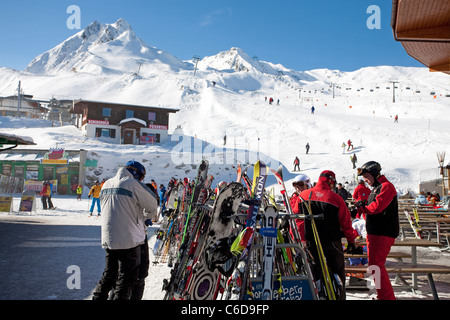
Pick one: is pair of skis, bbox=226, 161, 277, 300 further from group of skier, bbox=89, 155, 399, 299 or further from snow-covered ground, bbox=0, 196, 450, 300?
snow-covered ground, bbox=0, 196, 450, 300

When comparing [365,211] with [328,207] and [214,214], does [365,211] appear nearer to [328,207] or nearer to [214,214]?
[328,207]

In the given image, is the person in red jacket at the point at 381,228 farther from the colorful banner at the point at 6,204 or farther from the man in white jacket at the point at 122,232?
the colorful banner at the point at 6,204

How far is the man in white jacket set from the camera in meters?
3.97

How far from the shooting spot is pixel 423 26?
6621 mm

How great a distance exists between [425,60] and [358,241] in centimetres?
507

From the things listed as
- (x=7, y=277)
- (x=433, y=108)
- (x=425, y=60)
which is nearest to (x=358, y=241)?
(x=425, y=60)

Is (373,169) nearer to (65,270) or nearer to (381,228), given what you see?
(381,228)

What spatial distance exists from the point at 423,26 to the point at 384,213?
14.2ft

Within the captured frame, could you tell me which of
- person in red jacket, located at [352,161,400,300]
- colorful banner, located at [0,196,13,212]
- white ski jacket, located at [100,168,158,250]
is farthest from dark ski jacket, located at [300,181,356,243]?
colorful banner, located at [0,196,13,212]

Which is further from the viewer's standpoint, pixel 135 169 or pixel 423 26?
pixel 423 26

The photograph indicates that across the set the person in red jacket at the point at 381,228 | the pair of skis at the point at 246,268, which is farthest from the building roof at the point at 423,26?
the pair of skis at the point at 246,268

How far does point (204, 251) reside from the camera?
12.7 feet

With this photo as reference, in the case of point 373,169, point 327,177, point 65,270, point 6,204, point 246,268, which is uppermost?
point 373,169

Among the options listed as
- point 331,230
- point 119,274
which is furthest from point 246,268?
point 119,274
